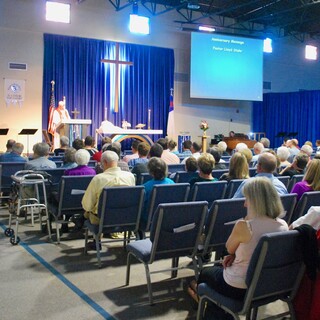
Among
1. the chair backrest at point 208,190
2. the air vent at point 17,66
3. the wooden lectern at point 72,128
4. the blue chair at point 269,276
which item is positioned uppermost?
the air vent at point 17,66

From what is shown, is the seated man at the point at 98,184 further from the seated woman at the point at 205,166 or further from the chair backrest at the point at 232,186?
the chair backrest at the point at 232,186

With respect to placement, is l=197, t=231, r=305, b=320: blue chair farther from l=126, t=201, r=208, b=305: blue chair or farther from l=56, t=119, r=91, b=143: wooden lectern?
l=56, t=119, r=91, b=143: wooden lectern

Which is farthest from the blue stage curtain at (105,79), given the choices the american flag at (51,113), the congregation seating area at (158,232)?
the congregation seating area at (158,232)

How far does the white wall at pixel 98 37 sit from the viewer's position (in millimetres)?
13047

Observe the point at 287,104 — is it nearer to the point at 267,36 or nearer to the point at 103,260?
the point at 267,36

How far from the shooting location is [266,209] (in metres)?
2.65

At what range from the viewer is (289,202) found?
3.97 meters

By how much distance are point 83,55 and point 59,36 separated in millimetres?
953

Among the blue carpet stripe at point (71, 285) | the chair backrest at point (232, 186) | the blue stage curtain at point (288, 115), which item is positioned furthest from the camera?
the blue stage curtain at point (288, 115)

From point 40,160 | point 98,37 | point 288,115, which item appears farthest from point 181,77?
point 40,160

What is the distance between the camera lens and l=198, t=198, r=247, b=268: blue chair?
353cm

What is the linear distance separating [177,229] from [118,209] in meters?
1.05

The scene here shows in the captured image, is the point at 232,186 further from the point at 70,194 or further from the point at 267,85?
the point at 267,85

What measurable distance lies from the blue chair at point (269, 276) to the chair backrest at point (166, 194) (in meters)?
1.65
